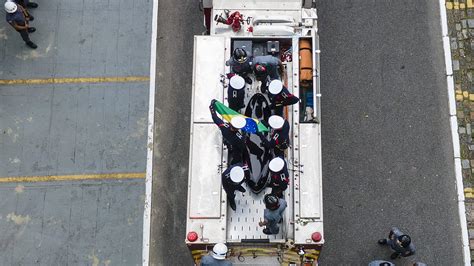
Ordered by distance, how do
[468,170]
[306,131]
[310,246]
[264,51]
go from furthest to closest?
[468,170]
[264,51]
[306,131]
[310,246]

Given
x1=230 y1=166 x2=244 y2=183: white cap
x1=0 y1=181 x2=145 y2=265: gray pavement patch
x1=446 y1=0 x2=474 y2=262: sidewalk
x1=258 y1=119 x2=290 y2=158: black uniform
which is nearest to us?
x1=230 y1=166 x2=244 y2=183: white cap

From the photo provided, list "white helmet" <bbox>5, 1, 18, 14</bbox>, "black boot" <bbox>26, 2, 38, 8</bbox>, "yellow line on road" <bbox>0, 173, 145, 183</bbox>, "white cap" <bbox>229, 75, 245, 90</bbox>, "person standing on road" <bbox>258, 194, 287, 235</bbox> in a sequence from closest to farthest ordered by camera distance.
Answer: "person standing on road" <bbox>258, 194, 287, 235</bbox> < "white cap" <bbox>229, 75, 245, 90</bbox> < "white helmet" <bbox>5, 1, 18, 14</bbox> < "yellow line on road" <bbox>0, 173, 145, 183</bbox> < "black boot" <bbox>26, 2, 38, 8</bbox>

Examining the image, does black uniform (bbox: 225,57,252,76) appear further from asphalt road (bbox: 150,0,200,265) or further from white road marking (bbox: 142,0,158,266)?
white road marking (bbox: 142,0,158,266)

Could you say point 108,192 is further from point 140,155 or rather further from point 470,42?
point 470,42

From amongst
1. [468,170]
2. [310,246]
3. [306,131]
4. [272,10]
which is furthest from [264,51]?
[468,170]

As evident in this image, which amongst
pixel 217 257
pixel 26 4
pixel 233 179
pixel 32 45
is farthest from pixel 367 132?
pixel 26 4

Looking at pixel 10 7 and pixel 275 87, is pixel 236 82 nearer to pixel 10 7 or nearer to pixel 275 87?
pixel 275 87

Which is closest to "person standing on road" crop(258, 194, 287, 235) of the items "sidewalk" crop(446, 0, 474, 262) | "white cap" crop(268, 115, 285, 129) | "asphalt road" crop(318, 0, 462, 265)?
"white cap" crop(268, 115, 285, 129)
